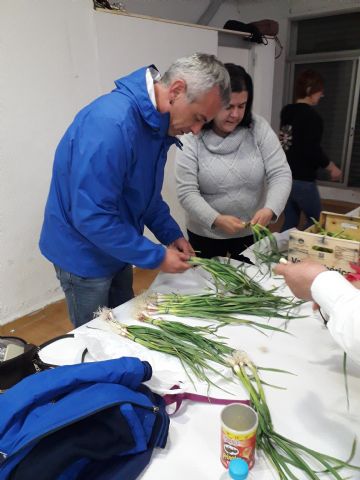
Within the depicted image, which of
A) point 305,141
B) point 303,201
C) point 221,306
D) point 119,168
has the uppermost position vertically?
point 119,168

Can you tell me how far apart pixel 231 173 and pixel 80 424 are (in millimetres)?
1439

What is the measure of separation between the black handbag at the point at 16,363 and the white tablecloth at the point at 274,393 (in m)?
0.09

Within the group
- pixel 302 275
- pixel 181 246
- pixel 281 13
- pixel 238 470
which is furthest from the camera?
pixel 281 13

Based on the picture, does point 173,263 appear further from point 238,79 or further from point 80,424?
point 238,79

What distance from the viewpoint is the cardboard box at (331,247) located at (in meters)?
1.60

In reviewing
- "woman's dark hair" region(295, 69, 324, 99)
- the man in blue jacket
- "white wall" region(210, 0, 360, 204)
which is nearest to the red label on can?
the man in blue jacket

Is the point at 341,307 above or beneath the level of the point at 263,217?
above

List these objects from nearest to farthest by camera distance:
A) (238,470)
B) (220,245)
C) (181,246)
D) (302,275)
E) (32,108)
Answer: (238,470) < (302,275) < (181,246) < (220,245) < (32,108)

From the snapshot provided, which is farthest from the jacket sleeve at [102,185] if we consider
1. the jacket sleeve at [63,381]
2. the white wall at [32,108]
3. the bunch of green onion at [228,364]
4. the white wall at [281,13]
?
the white wall at [281,13]

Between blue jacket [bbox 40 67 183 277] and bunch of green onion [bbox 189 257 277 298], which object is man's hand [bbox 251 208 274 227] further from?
blue jacket [bbox 40 67 183 277]

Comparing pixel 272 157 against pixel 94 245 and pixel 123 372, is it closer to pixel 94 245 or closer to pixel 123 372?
pixel 94 245

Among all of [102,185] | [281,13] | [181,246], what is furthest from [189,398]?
[281,13]

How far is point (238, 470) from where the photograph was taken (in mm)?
739

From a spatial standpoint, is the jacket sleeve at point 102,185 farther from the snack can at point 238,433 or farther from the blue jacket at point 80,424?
the snack can at point 238,433
